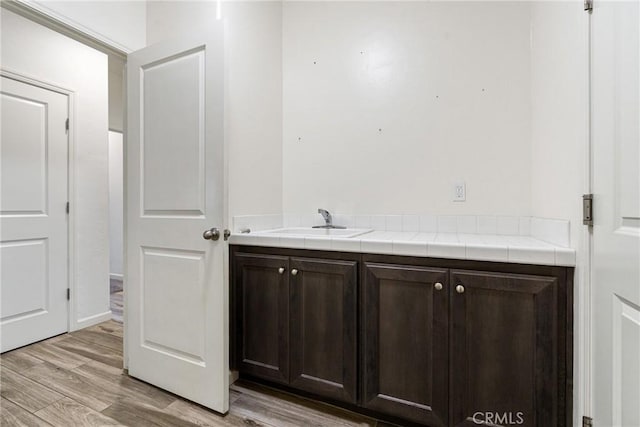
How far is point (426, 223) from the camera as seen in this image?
6.29 feet

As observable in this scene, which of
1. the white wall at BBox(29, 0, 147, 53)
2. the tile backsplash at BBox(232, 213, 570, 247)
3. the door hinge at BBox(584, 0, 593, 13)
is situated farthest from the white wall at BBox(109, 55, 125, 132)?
the door hinge at BBox(584, 0, 593, 13)

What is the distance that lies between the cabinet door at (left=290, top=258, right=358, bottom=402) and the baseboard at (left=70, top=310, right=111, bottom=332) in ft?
7.28

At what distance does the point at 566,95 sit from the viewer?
1217mm

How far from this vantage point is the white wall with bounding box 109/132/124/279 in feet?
14.4

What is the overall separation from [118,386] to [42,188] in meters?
1.76

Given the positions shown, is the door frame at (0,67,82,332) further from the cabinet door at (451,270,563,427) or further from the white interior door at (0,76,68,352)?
the cabinet door at (451,270,563,427)

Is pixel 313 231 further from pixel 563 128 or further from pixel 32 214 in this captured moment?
pixel 32 214

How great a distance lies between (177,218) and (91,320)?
76.8 inches

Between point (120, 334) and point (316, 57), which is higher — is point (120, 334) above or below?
below

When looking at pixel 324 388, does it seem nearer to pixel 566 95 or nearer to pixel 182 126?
pixel 182 126

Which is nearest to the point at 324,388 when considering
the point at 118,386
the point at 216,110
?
the point at 118,386

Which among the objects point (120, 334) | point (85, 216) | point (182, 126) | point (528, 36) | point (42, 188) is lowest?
point (120, 334)

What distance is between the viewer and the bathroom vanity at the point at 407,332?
3.79ft

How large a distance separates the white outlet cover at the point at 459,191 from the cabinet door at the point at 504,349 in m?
0.74
